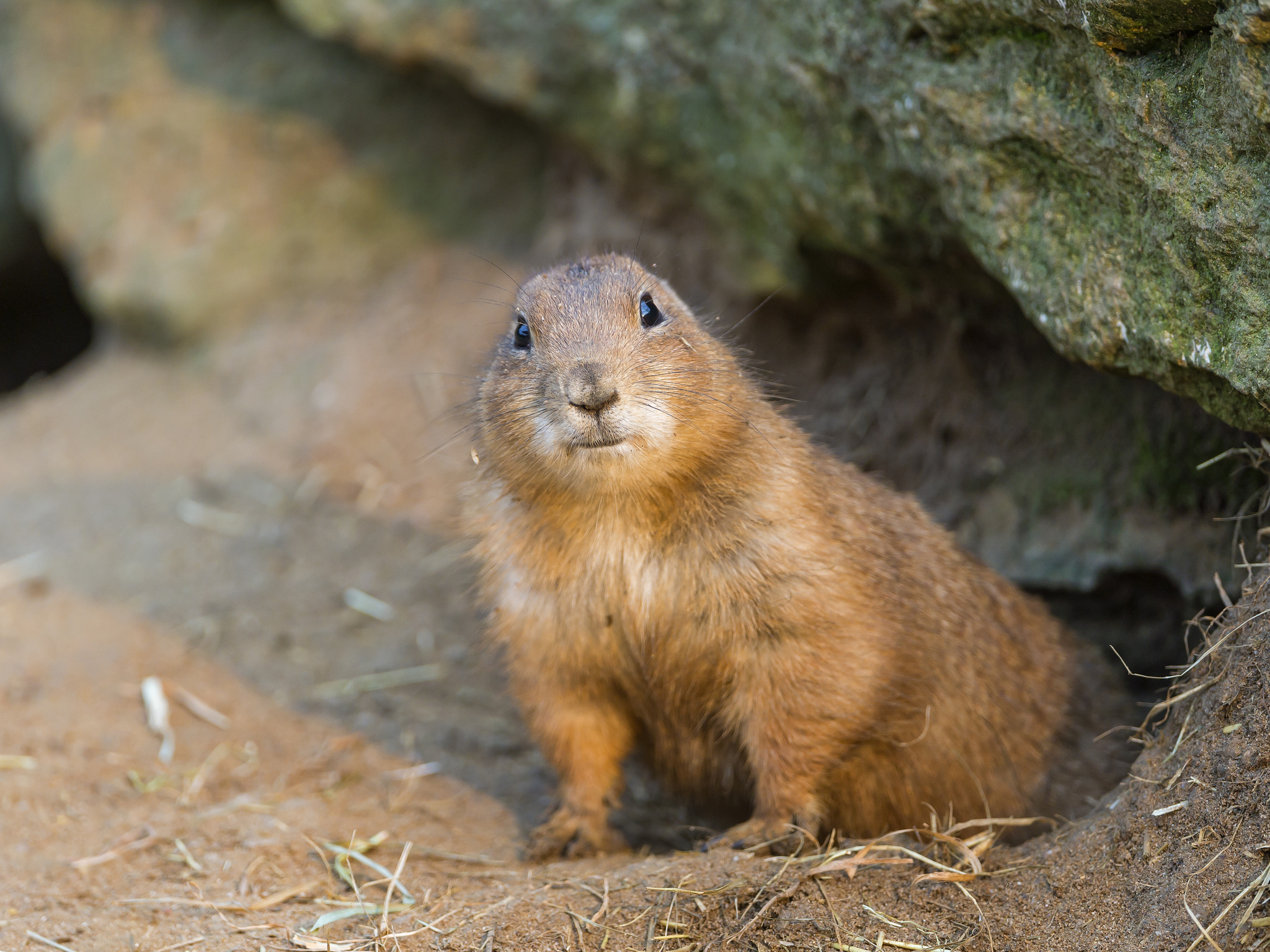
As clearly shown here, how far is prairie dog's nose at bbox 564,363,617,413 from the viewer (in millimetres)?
4051

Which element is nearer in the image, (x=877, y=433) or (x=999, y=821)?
(x=999, y=821)

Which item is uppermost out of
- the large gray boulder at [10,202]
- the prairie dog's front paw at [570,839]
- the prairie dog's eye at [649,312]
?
the prairie dog's eye at [649,312]

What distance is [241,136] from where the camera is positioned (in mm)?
9445

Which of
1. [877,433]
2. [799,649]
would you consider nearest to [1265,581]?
[799,649]

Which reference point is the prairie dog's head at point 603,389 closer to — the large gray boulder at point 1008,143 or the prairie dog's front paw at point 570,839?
the large gray boulder at point 1008,143

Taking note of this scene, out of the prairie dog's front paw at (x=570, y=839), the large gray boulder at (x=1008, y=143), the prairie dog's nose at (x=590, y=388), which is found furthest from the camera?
the prairie dog's front paw at (x=570, y=839)

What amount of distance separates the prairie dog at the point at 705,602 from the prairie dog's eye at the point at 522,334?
2 centimetres

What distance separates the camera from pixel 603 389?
4066mm

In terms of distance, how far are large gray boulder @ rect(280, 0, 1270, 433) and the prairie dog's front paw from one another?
9.59 feet

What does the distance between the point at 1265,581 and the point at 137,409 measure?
8358mm

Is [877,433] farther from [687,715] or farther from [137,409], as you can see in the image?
[137,409]

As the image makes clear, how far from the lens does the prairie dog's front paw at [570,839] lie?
16.4ft

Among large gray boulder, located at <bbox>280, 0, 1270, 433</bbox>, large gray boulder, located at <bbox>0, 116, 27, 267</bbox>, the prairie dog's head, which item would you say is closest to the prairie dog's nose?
the prairie dog's head

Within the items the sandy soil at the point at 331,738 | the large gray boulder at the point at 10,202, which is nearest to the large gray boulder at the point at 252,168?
the sandy soil at the point at 331,738
